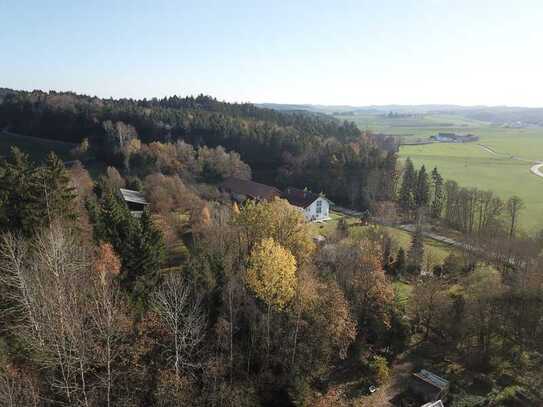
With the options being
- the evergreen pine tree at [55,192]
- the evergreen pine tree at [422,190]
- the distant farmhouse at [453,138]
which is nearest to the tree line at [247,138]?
the evergreen pine tree at [422,190]

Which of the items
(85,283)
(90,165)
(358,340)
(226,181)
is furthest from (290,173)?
(85,283)

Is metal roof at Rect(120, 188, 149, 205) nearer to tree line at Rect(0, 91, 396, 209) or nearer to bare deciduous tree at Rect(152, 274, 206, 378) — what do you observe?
tree line at Rect(0, 91, 396, 209)

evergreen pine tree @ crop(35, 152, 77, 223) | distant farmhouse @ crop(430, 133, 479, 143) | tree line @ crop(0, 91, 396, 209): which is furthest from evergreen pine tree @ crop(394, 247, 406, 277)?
distant farmhouse @ crop(430, 133, 479, 143)

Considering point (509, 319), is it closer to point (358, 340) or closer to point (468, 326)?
point (468, 326)

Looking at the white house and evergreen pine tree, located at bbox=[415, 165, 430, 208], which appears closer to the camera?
the white house

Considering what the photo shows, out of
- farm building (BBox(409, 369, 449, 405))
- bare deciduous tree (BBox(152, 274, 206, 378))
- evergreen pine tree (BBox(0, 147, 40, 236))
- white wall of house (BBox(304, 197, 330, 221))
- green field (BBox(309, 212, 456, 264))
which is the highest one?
evergreen pine tree (BBox(0, 147, 40, 236))

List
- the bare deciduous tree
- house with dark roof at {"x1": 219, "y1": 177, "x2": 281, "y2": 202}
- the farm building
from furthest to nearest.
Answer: house with dark roof at {"x1": 219, "y1": 177, "x2": 281, "y2": 202} < the farm building < the bare deciduous tree

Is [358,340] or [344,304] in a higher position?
[344,304]
